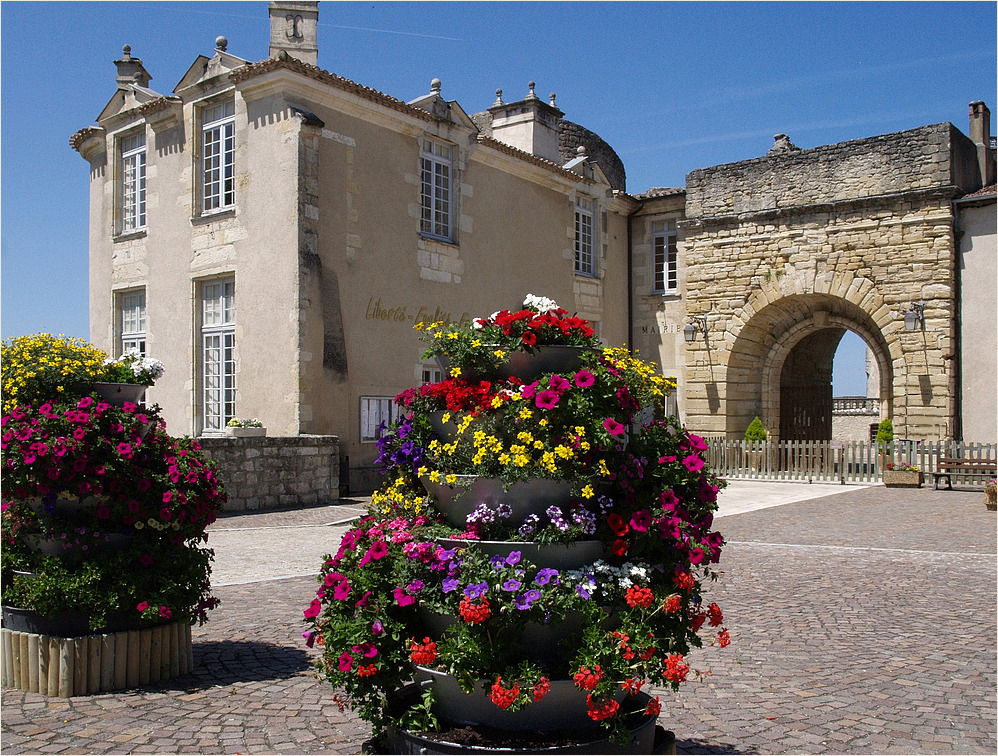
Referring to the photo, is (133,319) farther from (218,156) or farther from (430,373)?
(430,373)

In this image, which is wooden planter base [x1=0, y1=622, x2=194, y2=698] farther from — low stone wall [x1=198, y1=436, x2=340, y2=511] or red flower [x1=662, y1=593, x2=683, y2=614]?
low stone wall [x1=198, y1=436, x2=340, y2=511]

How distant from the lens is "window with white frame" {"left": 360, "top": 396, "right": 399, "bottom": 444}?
1466 centimetres

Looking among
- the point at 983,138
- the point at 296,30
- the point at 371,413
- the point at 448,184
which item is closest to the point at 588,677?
the point at 371,413

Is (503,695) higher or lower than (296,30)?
lower

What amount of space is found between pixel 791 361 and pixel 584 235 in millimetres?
5886

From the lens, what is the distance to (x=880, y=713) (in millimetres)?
4355

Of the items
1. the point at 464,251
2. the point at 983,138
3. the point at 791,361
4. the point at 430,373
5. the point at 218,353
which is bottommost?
the point at 430,373

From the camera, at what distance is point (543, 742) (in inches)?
122

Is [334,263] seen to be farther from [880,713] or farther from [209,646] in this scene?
[880,713]

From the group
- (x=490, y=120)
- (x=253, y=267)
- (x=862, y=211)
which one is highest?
(x=490, y=120)

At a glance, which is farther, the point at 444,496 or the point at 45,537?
the point at 45,537

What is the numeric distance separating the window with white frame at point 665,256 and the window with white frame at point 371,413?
910 cm

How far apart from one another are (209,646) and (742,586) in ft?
14.1

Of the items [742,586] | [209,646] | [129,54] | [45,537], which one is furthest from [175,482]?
[129,54]
